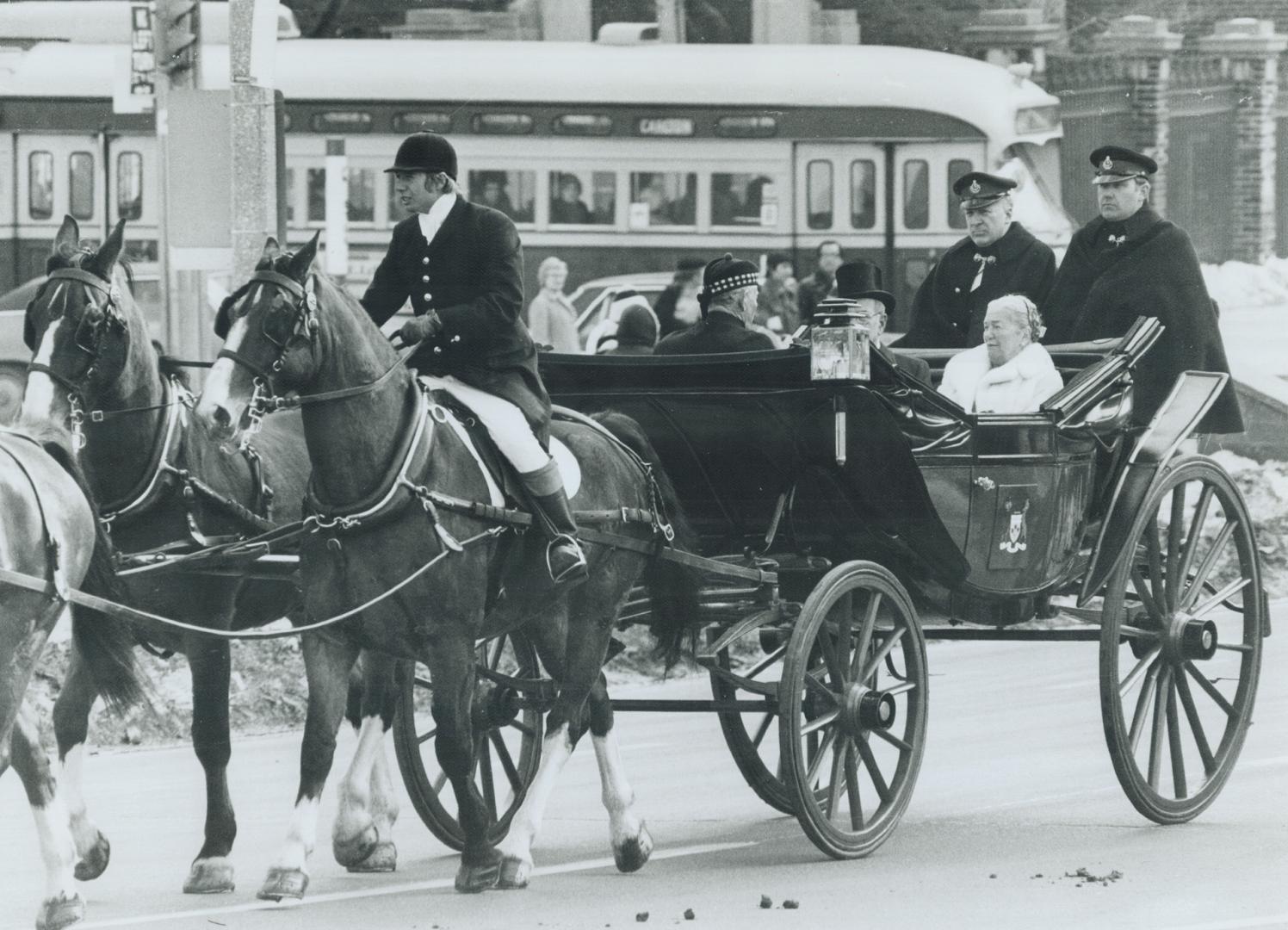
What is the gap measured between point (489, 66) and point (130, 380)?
1323cm

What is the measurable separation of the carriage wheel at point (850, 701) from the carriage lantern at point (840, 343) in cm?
65

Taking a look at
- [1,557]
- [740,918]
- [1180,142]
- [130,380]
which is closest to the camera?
[1,557]

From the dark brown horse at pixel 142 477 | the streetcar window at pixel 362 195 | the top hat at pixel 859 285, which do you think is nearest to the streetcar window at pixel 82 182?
the streetcar window at pixel 362 195

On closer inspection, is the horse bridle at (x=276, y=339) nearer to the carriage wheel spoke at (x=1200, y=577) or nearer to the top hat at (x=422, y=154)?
the top hat at (x=422, y=154)

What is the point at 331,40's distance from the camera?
20656mm

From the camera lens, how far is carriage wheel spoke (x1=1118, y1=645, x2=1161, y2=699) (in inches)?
323

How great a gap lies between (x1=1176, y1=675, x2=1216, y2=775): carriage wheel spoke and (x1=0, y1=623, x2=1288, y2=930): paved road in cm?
19

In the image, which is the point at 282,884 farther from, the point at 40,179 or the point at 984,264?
the point at 40,179

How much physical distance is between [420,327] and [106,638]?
53.9 inches

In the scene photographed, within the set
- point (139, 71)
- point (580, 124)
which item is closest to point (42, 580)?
point (139, 71)

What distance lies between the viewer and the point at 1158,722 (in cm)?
846

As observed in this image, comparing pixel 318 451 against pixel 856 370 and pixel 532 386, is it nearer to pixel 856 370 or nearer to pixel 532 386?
pixel 532 386

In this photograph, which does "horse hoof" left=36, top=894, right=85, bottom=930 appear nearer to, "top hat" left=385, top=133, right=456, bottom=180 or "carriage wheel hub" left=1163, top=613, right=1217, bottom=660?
"top hat" left=385, top=133, right=456, bottom=180

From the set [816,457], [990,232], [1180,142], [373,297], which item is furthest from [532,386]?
[1180,142]
